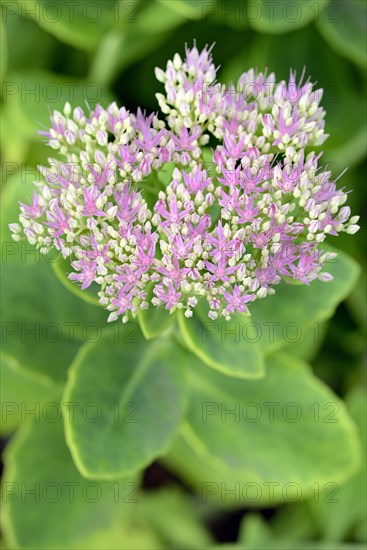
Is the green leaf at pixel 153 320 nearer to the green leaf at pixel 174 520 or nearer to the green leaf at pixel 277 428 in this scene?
the green leaf at pixel 277 428

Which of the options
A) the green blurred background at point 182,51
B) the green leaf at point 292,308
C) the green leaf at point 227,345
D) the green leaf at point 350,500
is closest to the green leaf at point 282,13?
the green blurred background at point 182,51

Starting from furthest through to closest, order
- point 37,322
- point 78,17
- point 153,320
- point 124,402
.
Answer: point 78,17, point 37,322, point 124,402, point 153,320

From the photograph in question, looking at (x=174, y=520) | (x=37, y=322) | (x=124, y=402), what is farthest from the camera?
(x=174, y=520)

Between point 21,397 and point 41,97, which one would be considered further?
point 41,97

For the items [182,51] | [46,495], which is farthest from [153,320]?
[182,51]

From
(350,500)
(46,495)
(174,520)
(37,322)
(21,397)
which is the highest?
(37,322)

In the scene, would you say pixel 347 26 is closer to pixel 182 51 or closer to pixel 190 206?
pixel 182 51

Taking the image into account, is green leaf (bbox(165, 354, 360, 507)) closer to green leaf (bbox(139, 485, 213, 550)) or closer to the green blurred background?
the green blurred background

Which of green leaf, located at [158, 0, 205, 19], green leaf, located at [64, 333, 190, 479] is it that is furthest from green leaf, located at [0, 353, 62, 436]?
green leaf, located at [158, 0, 205, 19]
